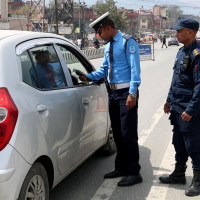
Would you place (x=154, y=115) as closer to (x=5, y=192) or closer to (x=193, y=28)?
(x=193, y=28)

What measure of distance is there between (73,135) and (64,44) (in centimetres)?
99

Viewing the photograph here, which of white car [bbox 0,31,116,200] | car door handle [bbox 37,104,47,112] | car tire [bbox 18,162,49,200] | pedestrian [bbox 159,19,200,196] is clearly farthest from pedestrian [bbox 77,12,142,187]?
car tire [bbox 18,162,49,200]

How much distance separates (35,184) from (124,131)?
1.48m

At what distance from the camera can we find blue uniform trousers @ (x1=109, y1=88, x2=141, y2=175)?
421 centimetres

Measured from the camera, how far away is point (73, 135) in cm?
370

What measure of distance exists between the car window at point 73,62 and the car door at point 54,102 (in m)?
0.23

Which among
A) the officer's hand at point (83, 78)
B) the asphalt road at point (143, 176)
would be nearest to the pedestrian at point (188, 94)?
the asphalt road at point (143, 176)

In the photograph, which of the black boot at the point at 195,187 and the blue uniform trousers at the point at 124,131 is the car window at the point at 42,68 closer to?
the blue uniform trousers at the point at 124,131

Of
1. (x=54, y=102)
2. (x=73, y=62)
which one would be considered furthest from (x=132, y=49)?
(x=54, y=102)

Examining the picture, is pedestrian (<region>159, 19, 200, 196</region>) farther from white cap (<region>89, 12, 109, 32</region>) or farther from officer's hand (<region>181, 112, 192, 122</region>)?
white cap (<region>89, 12, 109, 32</region>)

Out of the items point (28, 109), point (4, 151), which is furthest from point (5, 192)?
point (28, 109)

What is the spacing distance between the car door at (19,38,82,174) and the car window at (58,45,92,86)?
0.75 feet

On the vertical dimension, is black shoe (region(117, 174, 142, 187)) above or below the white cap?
below

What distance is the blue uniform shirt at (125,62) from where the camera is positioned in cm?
406
